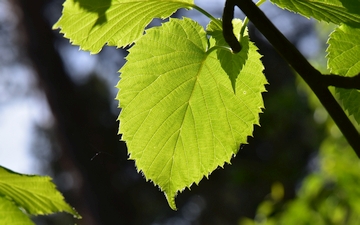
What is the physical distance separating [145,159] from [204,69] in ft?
0.49

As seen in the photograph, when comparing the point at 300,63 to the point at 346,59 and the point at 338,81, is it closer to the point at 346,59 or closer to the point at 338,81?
the point at 338,81

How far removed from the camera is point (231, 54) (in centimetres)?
59

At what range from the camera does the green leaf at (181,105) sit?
633mm

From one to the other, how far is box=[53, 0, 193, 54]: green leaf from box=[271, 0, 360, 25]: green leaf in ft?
0.41

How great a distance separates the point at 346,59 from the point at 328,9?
63 mm

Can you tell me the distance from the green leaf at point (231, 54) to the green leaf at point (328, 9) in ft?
0.18

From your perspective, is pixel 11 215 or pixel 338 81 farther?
pixel 11 215

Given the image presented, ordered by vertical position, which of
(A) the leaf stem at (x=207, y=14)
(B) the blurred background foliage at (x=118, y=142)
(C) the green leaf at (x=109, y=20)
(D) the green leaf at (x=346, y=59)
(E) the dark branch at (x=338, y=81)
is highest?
(C) the green leaf at (x=109, y=20)

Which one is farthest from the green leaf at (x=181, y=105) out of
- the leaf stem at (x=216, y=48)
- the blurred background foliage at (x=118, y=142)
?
the blurred background foliage at (x=118, y=142)

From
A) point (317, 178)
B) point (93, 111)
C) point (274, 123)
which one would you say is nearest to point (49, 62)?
point (93, 111)

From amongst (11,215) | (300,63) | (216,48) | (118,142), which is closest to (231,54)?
(216,48)

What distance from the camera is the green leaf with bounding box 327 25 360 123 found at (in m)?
0.58

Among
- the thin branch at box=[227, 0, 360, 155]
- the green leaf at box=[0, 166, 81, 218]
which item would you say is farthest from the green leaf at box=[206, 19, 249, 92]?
the green leaf at box=[0, 166, 81, 218]

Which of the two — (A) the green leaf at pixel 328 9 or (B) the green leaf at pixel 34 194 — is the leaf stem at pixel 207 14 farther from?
(B) the green leaf at pixel 34 194
